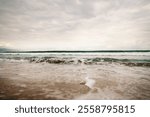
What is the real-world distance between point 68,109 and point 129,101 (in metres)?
1.48

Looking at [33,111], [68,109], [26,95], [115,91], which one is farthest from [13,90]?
[115,91]

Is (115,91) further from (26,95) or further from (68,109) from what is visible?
(26,95)

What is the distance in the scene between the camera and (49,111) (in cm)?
293

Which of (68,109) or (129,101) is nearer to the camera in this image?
(68,109)

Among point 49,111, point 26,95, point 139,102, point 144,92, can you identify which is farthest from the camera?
point 144,92

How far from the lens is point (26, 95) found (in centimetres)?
354

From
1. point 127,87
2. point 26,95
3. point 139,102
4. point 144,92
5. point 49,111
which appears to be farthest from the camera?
point 127,87

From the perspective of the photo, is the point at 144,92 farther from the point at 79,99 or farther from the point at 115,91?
the point at 79,99

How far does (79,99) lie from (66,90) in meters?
0.75

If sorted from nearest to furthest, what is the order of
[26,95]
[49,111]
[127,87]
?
1. [49,111]
2. [26,95]
3. [127,87]

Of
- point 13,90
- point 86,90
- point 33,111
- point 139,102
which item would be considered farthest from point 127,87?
point 13,90

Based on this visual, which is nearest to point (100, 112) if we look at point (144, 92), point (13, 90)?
point (144, 92)

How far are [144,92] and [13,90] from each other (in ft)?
12.3

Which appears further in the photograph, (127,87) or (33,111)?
(127,87)
